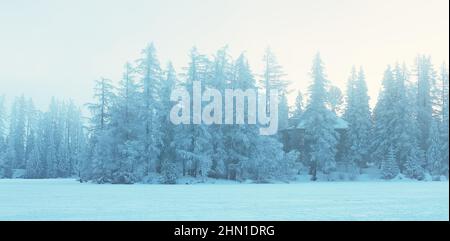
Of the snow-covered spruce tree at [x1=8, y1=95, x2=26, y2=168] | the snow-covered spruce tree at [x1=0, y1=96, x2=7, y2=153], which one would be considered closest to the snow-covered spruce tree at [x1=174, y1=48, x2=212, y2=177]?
the snow-covered spruce tree at [x1=8, y1=95, x2=26, y2=168]

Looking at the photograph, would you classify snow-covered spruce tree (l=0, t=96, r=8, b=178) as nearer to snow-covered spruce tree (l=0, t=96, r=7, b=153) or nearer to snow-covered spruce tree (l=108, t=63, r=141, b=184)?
snow-covered spruce tree (l=0, t=96, r=7, b=153)

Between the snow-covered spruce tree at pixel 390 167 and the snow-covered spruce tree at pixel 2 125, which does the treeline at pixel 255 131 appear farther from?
the snow-covered spruce tree at pixel 2 125

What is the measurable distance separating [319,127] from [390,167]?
821cm

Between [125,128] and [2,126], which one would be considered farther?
[2,126]

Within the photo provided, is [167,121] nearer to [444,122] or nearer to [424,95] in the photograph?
[444,122]

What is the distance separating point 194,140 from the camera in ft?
147

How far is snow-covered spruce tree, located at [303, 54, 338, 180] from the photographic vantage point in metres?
51.4

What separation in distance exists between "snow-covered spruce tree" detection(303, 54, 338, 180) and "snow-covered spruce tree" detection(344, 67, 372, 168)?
6.42 ft

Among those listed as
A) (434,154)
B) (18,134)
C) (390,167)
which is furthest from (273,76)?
(18,134)

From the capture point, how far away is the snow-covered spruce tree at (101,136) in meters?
44.7

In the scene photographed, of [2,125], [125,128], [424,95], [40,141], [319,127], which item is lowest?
[40,141]

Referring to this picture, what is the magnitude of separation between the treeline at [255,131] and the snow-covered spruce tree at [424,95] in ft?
0.41
